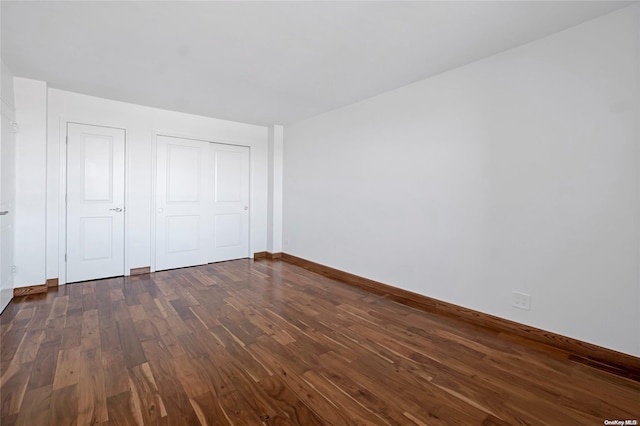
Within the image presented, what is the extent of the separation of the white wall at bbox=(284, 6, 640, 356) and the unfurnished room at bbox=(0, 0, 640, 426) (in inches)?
0.7

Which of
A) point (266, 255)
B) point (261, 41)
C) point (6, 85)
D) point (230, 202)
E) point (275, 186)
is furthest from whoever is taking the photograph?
point (266, 255)

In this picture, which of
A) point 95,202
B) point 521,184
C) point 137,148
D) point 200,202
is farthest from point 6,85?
point 521,184

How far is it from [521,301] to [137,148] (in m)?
5.14

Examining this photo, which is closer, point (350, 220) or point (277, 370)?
point (277, 370)

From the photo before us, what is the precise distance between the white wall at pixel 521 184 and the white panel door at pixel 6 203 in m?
3.91

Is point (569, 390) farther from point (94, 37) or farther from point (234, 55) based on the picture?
point (94, 37)

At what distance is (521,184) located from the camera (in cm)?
258

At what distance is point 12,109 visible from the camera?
326 centimetres

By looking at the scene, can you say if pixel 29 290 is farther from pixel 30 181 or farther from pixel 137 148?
pixel 137 148

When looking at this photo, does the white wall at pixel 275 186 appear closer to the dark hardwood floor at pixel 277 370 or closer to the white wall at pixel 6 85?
the dark hardwood floor at pixel 277 370

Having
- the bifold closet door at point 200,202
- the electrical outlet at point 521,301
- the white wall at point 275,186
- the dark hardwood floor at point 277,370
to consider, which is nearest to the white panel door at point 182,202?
the bifold closet door at point 200,202

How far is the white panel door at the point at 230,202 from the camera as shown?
17.1 feet

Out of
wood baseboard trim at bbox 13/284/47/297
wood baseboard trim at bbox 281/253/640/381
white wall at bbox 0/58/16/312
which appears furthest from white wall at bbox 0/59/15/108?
wood baseboard trim at bbox 281/253/640/381

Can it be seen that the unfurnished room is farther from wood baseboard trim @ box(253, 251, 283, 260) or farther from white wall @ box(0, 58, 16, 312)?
wood baseboard trim @ box(253, 251, 283, 260)
